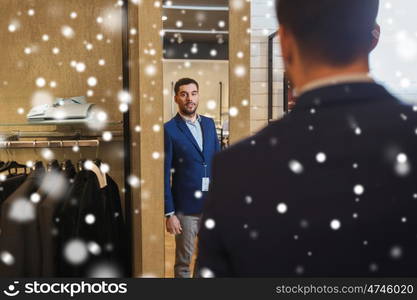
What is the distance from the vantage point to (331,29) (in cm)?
57

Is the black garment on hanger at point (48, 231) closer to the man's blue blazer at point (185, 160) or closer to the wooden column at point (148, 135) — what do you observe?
the wooden column at point (148, 135)

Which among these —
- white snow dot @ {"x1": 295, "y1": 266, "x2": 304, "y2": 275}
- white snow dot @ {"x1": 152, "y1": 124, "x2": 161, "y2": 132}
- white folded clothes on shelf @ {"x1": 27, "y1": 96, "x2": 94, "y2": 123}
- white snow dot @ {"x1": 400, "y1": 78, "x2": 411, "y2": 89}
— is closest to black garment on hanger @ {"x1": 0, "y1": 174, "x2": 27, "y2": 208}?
white folded clothes on shelf @ {"x1": 27, "y1": 96, "x2": 94, "y2": 123}

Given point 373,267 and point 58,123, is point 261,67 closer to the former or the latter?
point 58,123

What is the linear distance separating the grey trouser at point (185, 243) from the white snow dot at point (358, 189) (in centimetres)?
115

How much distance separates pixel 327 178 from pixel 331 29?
0.64ft

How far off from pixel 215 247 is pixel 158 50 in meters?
1.11

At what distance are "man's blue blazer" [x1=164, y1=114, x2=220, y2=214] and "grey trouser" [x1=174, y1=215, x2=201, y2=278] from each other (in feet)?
0.23

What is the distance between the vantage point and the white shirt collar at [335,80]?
21.7 inches

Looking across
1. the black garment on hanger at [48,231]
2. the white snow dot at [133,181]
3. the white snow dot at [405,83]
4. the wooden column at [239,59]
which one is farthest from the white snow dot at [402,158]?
the white snow dot at [405,83]

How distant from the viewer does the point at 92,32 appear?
206 cm

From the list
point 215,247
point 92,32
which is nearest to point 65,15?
point 92,32

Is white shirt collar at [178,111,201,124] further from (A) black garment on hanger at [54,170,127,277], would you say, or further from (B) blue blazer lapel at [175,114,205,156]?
(A) black garment on hanger at [54,170,127,277]

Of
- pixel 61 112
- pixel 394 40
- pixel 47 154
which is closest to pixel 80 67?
pixel 61 112

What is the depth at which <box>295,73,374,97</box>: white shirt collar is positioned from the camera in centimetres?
55
